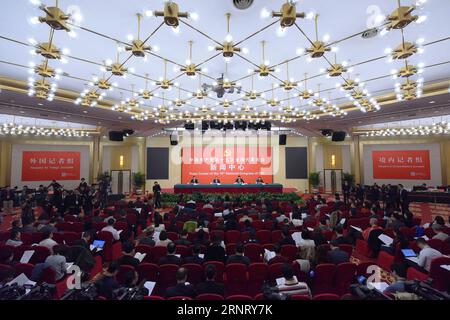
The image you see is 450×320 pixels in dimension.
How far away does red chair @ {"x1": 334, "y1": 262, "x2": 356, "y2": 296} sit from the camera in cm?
370

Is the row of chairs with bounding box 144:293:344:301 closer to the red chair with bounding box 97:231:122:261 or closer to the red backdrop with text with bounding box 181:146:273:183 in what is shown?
the red chair with bounding box 97:231:122:261

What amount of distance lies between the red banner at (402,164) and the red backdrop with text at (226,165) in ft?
25.8

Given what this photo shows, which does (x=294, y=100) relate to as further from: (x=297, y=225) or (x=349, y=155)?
(x=349, y=155)

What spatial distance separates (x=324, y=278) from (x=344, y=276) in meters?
0.35

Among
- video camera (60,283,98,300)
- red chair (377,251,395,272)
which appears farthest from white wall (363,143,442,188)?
video camera (60,283,98,300)

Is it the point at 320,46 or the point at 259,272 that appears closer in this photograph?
the point at 259,272

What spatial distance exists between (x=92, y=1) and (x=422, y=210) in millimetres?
15967

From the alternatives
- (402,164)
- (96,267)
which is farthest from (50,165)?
(402,164)

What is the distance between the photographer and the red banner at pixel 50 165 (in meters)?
15.6

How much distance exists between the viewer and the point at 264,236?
233 inches

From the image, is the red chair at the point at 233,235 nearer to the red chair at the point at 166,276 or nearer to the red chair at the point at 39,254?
the red chair at the point at 166,276

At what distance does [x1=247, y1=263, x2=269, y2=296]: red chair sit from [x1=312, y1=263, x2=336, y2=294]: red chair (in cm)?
82
